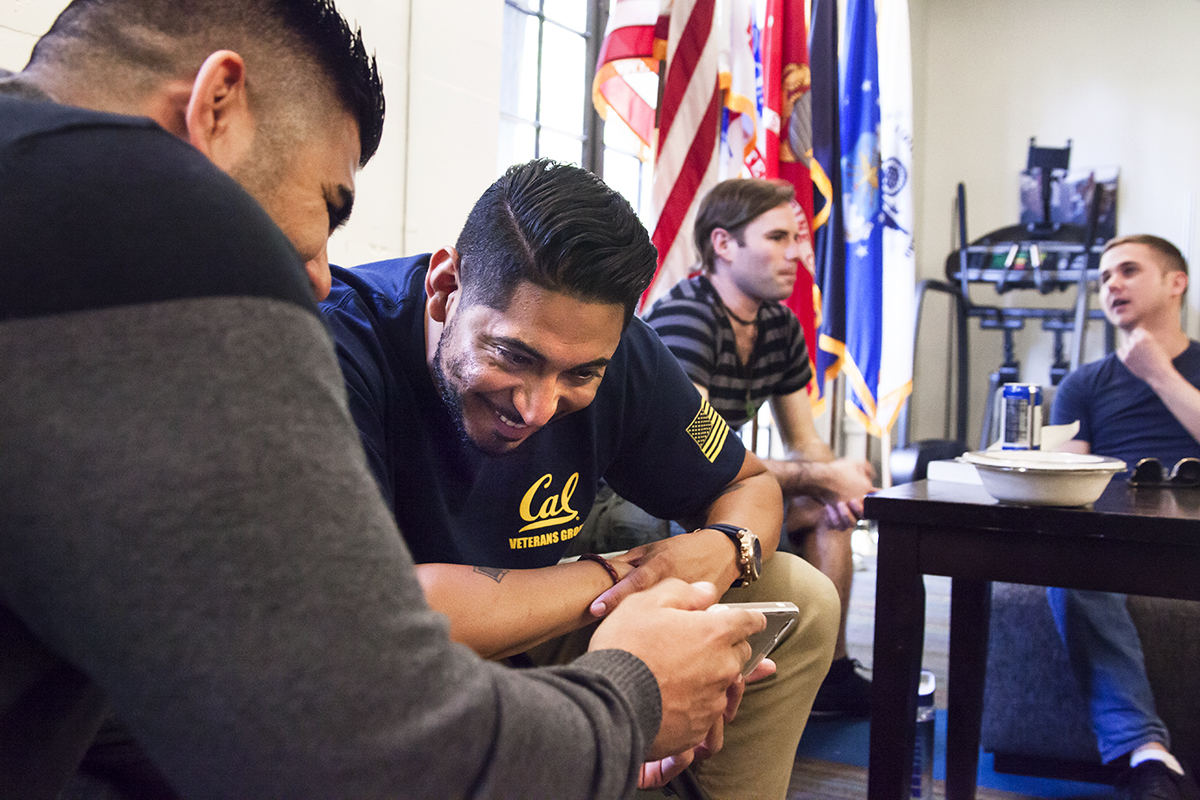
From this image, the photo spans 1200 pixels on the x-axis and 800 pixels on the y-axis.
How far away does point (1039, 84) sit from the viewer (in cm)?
578

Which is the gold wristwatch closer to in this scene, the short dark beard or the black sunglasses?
the short dark beard

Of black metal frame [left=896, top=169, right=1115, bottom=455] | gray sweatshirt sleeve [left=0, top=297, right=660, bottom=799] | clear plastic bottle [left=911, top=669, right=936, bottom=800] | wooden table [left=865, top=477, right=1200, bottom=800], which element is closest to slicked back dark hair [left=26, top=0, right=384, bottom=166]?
gray sweatshirt sleeve [left=0, top=297, right=660, bottom=799]

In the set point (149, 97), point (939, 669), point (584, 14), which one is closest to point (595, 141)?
point (584, 14)

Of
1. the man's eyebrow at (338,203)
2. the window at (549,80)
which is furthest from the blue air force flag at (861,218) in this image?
the man's eyebrow at (338,203)

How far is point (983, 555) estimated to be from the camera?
4.31ft

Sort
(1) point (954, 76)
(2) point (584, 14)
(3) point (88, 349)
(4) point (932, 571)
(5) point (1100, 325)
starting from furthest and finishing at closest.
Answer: (1) point (954, 76) < (5) point (1100, 325) < (2) point (584, 14) < (4) point (932, 571) < (3) point (88, 349)

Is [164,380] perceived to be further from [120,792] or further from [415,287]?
[415,287]

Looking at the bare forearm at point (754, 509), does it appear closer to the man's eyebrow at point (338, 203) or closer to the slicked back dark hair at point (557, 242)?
the slicked back dark hair at point (557, 242)

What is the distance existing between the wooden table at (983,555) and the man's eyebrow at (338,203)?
0.96m

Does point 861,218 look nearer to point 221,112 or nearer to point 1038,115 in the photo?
point 1038,115

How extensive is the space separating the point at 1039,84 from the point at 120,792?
6.55m

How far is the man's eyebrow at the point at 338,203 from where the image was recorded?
26.4 inches

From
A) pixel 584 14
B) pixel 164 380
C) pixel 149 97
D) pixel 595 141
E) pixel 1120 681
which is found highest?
pixel 584 14

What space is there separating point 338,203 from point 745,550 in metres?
0.75
